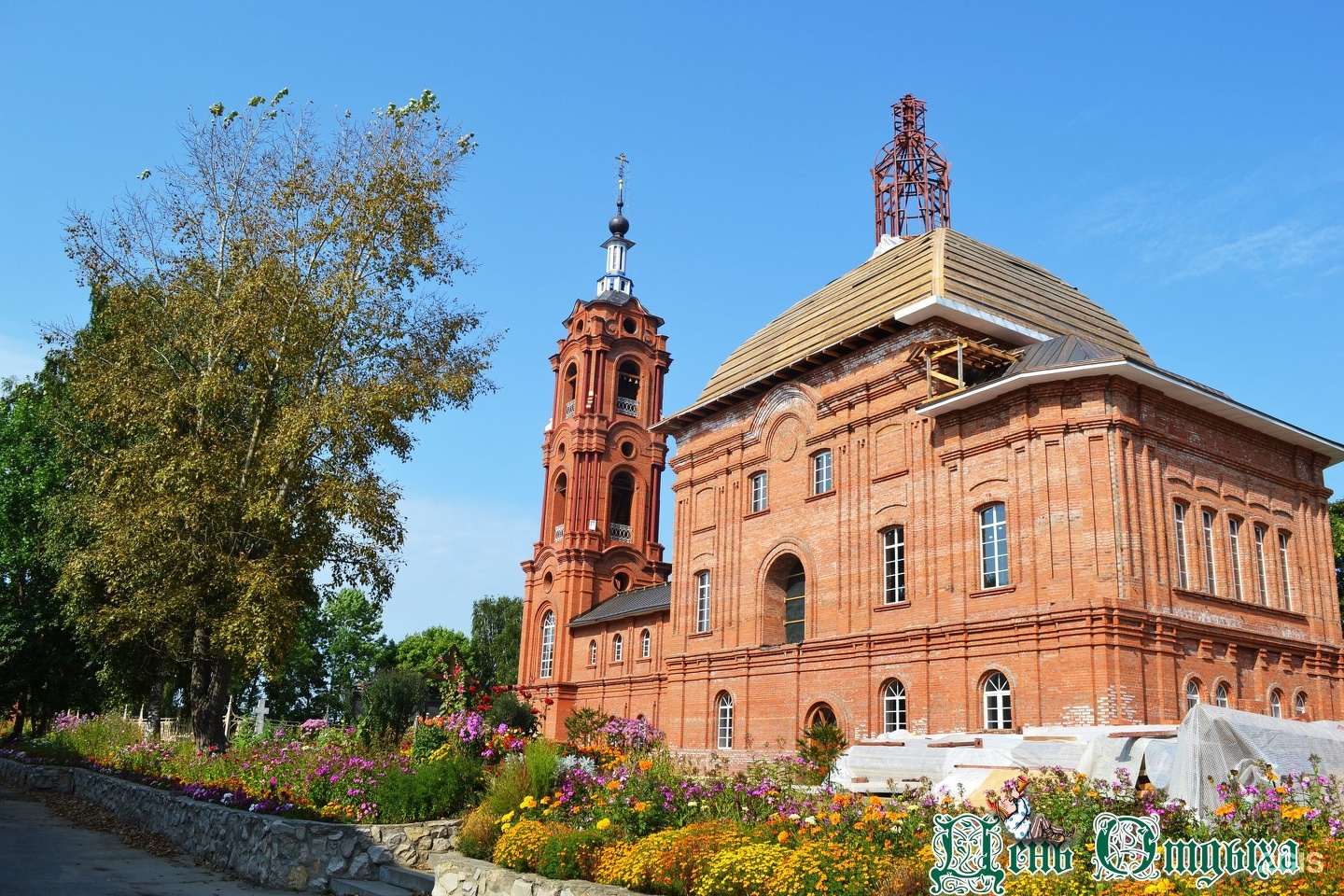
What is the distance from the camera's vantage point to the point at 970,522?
819 inches

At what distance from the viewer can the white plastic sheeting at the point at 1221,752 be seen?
11766 mm

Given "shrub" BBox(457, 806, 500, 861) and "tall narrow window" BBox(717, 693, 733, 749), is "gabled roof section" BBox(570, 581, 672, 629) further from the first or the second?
"shrub" BBox(457, 806, 500, 861)

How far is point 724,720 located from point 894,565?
696cm

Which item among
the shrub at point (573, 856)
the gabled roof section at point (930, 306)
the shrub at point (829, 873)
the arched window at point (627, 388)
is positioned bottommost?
the shrub at point (573, 856)

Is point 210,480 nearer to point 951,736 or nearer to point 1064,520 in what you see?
point 951,736

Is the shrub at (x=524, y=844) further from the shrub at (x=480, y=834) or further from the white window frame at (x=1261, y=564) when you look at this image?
the white window frame at (x=1261, y=564)

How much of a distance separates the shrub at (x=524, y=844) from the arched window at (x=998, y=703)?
11.2 metres

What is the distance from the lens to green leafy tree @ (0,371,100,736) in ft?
92.5

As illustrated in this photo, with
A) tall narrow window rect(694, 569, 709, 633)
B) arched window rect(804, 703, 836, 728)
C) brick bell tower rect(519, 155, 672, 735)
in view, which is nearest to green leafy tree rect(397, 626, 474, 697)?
brick bell tower rect(519, 155, 672, 735)

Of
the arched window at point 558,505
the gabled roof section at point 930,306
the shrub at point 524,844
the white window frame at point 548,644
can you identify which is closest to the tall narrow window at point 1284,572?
the gabled roof section at point 930,306

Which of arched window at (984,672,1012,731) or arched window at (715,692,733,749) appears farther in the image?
arched window at (715,692,733,749)

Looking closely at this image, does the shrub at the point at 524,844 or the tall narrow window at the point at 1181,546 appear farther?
the tall narrow window at the point at 1181,546

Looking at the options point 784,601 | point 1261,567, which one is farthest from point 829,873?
point 1261,567

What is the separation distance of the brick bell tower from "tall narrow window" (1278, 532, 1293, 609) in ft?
79.6
